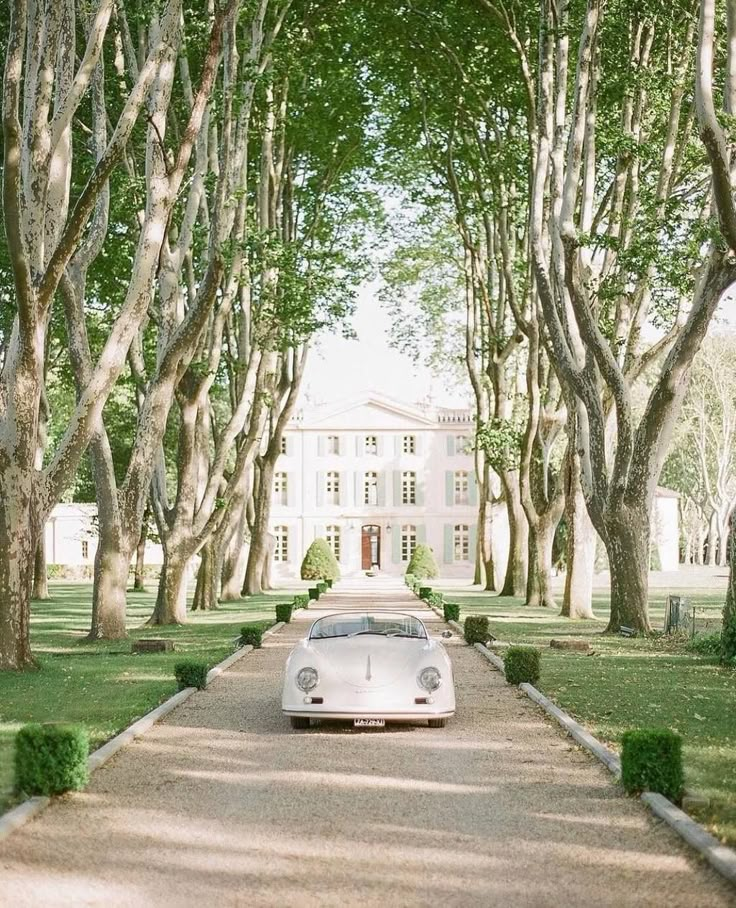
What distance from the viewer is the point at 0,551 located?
17.0m

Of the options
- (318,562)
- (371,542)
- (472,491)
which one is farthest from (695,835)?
(371,542)

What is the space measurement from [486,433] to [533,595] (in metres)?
5.61

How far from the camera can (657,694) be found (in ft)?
49.2

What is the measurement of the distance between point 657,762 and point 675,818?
88 centimetres

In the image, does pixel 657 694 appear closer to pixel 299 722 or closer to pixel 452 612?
pixel 299 722

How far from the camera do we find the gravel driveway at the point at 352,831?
21.7 feet

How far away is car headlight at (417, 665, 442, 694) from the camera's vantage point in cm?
1213

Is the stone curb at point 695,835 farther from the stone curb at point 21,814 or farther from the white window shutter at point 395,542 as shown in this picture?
the white window shutter at point 395,542

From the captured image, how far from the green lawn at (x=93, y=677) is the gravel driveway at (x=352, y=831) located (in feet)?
3.25

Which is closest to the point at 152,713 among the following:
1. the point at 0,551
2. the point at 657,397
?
the point at 0,551

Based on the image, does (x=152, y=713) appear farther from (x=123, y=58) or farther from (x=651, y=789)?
(x=123, y=58)

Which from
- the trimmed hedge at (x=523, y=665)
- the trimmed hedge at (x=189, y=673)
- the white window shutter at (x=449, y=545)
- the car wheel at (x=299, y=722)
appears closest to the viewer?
the car wheel at (x=299, y=722)

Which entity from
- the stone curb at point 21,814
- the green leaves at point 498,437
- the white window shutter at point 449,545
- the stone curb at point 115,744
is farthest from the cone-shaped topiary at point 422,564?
the stone curb at point 21,814

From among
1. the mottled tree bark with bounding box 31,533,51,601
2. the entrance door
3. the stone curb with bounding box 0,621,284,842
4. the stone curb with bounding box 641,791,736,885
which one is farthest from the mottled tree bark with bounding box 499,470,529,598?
the entrance door
